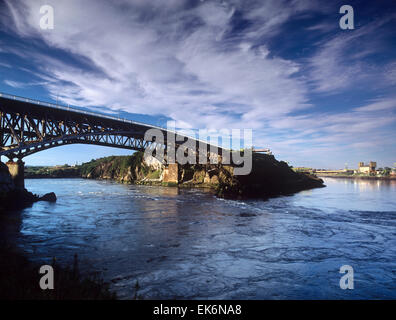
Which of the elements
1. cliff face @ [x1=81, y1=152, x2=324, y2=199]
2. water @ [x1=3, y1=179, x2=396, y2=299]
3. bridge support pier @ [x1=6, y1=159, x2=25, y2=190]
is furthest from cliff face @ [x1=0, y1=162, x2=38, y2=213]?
cliff face @ [x1=81, y1=152, x2=324, y2=199]

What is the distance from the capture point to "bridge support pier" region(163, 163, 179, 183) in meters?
79.8

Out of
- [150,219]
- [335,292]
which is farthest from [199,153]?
[335,292]

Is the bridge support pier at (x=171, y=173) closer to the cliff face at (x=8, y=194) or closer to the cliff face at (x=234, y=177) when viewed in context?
Result: the cliff face at (x=234, y=177)

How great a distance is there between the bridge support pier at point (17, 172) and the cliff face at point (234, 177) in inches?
1256

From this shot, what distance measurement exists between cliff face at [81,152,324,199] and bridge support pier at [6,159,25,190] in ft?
105

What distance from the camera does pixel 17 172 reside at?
30.7 metres

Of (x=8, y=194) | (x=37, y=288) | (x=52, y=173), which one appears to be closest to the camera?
(x=37, y=288)

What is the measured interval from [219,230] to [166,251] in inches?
254

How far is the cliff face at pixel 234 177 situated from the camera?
4847 centimetres

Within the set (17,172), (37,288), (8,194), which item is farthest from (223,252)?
(17,172)

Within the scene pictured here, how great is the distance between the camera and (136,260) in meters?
Result: 11.3

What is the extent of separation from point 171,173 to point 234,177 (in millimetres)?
30313

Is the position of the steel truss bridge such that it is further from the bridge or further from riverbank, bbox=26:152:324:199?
riverbank, bbox=26:152:324:199

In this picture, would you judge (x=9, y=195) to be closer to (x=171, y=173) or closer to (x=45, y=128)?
(x=45, y=128)
